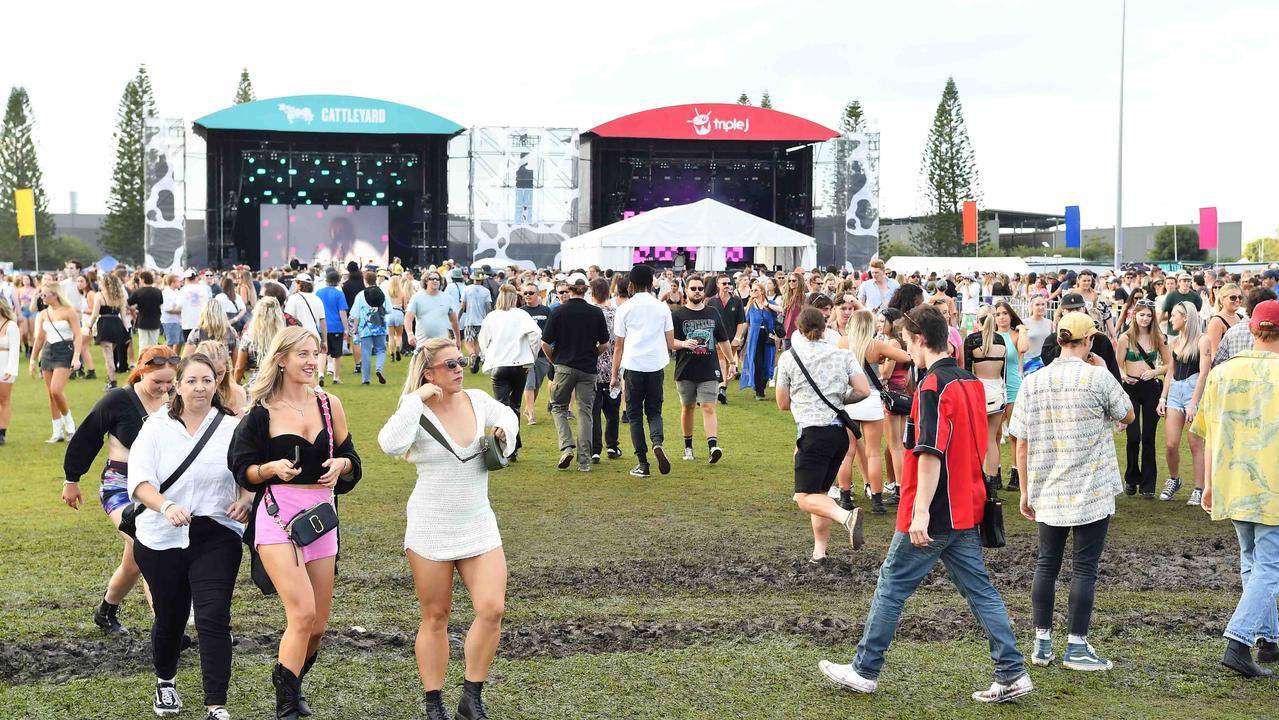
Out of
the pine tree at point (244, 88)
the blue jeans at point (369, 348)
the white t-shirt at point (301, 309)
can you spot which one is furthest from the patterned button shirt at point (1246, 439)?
the pine tree at point (244, 88)

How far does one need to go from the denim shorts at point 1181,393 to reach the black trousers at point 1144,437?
0.93ft

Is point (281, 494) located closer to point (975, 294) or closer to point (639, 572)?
point (639, 572)

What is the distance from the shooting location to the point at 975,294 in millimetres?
23406

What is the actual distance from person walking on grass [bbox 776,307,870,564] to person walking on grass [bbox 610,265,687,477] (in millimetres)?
3055

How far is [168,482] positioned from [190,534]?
22 cm

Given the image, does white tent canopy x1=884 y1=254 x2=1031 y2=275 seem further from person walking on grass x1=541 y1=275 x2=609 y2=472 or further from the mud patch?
the mud patch

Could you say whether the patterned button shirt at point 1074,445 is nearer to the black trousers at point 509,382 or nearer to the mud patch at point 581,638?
the mud patch at point 581,638

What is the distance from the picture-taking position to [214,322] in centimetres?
977

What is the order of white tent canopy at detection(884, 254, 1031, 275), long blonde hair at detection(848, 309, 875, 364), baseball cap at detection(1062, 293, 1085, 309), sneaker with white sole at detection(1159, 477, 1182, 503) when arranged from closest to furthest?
long blonde hair at detection(848, 309, 875, 364) < baseball cap at detection(1062, 293, 1085, 309) < sneaker with white sole at detection(1159, 477, 1182, 503) < white tent canopy at detection(884, 254, 1031, 275)

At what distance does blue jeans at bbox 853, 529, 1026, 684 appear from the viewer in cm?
502

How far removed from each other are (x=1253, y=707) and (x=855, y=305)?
5.72 m

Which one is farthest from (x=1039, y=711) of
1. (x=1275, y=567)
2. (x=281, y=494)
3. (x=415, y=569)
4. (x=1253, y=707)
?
(x=281, y=494)

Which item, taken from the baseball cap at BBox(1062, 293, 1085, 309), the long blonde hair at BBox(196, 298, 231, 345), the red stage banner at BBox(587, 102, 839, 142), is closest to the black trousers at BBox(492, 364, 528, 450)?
the long blonde hair at BBox(196, 298, 231, 345)

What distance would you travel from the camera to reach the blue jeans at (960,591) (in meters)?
5.02
